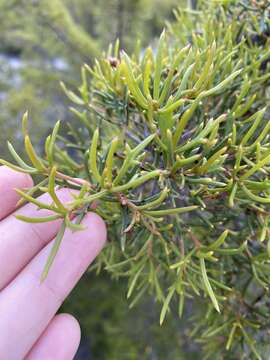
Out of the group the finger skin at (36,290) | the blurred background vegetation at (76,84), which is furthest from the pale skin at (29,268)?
the blurred background vegetation at (76,84)

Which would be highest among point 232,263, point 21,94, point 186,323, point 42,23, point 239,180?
point 42,23

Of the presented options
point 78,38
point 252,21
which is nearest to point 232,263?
point 252,21

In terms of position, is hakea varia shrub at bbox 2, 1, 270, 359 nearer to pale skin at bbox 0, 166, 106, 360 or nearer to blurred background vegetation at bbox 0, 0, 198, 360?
pale skin at bbox 0, 166, 106, 360

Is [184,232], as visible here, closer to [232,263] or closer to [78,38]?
[232,263]

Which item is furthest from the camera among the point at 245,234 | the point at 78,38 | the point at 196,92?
the point at 78,38

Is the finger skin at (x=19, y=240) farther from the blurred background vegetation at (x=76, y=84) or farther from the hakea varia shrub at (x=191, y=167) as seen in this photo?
the blurred background vegetation at (x=76, y=84)

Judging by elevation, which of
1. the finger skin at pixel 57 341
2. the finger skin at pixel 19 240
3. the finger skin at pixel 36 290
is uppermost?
the finger skin at pixel 19 240

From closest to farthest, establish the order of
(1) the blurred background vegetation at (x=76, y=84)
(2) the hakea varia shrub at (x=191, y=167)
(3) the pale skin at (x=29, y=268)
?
(2) the hakea varia shrub at (x=191, y=167) < (3) the pale skin at (x=29, y=268) < (1) the blurred background vegetation at (x=76, y=84)
